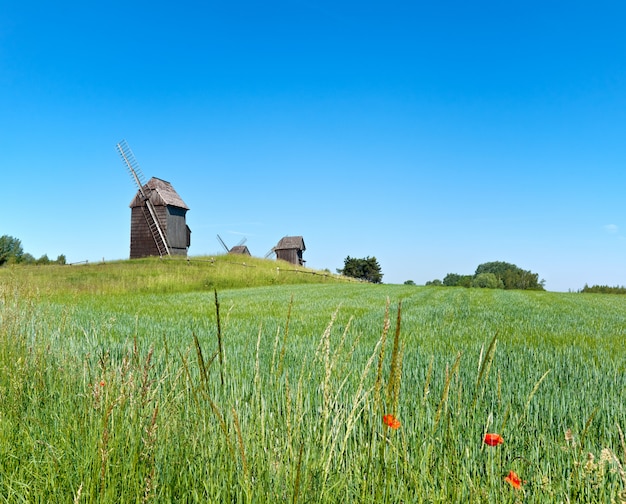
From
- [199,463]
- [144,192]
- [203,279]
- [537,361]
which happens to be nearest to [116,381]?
[199,463]

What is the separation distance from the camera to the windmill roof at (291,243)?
203ft

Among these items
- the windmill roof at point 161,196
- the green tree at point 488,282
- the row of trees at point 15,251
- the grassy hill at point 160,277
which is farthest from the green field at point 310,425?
the green tree at point 488,282

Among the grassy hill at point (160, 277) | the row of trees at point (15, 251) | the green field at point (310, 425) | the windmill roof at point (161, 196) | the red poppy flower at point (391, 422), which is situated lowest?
the green field at point (310, 425)

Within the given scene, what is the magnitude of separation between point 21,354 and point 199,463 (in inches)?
118

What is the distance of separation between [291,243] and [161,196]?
90.2 feet

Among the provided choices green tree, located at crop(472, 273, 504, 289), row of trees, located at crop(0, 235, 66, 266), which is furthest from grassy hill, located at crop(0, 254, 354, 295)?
green tree, located at crop(472, 273, 504, 289)

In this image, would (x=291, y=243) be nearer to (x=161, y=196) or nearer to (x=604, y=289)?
(x=161, y=196)

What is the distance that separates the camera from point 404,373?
3.47m

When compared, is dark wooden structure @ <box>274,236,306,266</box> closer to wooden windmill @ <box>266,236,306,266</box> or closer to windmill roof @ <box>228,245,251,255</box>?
wooden windmill @ <box>266,236,306,266</box>

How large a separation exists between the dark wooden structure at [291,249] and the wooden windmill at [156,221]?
2366 centimetres

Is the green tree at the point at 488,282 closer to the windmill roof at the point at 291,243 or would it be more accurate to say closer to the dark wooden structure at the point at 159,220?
the windmill roof at the point at 291,243

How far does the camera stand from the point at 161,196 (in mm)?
37594

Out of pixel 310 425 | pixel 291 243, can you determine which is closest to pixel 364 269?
pixel 291 243

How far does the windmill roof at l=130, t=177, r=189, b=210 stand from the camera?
37.6 meters
